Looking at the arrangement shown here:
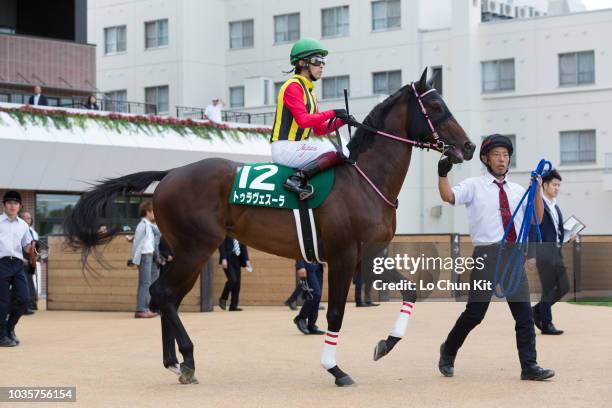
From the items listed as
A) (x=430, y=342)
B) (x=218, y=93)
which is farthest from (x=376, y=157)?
(x=218, y=93)

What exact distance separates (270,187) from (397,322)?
1587 mm

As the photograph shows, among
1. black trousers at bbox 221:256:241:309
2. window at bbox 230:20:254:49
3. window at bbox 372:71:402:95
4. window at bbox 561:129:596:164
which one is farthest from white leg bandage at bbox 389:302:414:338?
window at bbox 230:20:254:49

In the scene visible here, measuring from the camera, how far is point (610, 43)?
37875mm

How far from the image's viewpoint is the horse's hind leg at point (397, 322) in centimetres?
846

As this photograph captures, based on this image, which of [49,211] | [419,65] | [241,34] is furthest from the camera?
[241,34]

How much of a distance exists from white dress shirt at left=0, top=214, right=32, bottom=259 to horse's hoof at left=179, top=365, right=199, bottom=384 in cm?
432

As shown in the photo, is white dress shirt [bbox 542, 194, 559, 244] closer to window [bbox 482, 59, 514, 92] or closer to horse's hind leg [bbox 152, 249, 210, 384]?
horse's hind leg [bbox 152, 249, 210, 384]

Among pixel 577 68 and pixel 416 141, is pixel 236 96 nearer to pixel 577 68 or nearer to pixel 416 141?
pixel 577 68

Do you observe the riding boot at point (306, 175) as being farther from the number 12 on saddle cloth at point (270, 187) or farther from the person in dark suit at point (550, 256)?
the person in dark suit at point (550, 256)

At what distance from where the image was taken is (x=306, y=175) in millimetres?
8539

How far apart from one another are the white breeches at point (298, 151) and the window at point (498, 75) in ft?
107

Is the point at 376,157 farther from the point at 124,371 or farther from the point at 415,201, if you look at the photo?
→ the point at 415,201

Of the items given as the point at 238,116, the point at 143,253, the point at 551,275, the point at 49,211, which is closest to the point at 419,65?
the point at 238,116

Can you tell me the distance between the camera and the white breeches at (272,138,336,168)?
8664 mm
